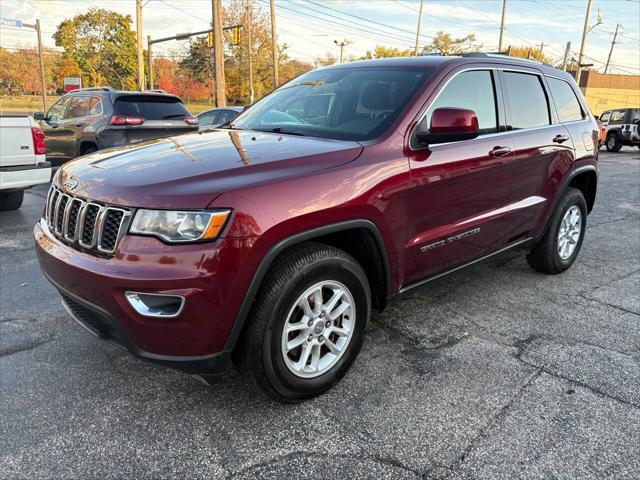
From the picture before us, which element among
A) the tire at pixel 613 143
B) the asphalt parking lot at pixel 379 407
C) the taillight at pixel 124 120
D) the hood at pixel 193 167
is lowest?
the asphalt parking lot at pixel 379 407

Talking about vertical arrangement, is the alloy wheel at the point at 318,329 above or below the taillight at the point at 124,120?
below

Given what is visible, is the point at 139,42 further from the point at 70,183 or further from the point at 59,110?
the point at 70,183

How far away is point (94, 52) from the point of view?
223 ft

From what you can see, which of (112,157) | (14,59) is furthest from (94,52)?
(112,157)

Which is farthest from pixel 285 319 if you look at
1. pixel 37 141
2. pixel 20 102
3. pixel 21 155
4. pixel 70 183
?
pixel 20 102

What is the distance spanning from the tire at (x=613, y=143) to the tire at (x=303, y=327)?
2301 cm

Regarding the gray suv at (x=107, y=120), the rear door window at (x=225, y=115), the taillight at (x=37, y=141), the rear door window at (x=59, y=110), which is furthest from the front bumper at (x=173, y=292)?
the rear door window at (x=225, y=115)

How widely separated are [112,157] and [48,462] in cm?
159

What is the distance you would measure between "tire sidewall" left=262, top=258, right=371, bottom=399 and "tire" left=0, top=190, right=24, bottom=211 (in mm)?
6238

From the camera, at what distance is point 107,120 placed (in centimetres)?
848

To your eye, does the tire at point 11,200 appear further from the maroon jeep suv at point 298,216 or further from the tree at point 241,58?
the tree at point 241,58

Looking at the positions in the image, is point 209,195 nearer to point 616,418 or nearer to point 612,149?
point 616,418

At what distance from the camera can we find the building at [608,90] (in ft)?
156

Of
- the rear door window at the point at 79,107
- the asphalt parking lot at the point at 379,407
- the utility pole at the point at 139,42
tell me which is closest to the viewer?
the asphalt parking lot at the point at 379,407
